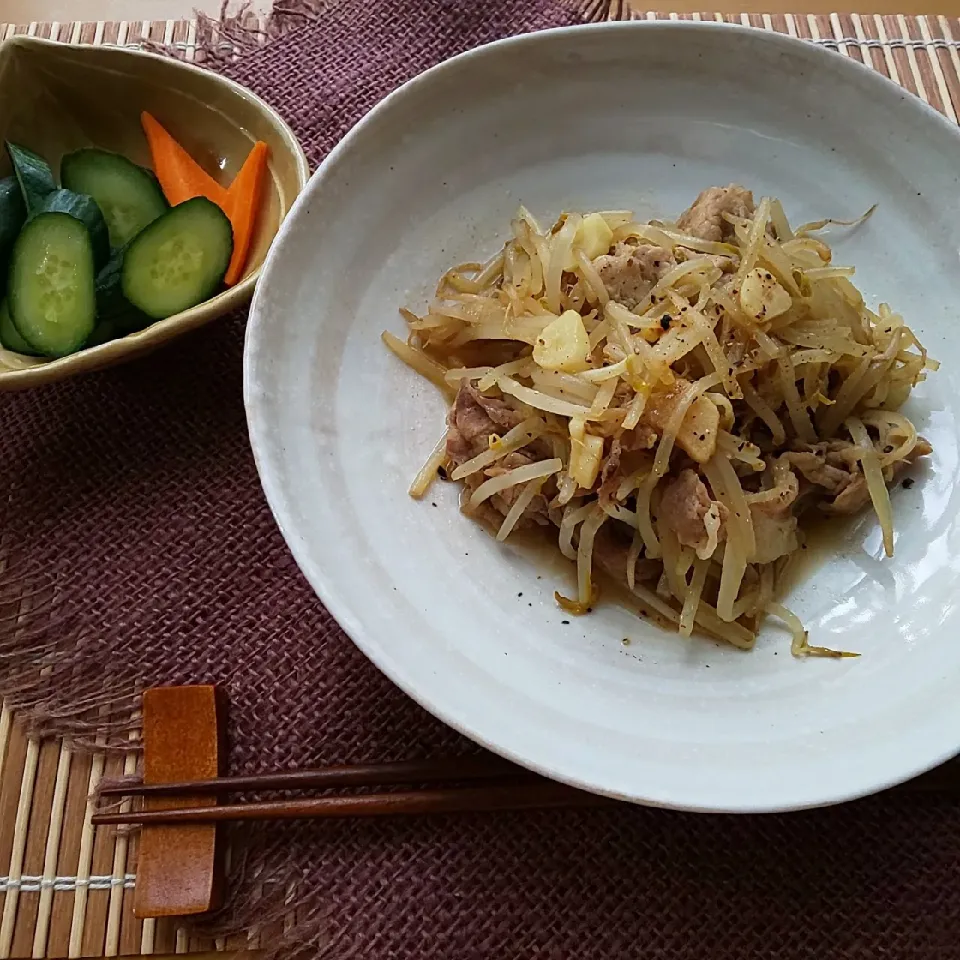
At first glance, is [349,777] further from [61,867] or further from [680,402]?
[680,402]

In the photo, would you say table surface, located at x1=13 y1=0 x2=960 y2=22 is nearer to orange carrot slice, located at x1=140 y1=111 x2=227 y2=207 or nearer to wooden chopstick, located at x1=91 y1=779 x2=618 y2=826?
orange carrot slice, located at x1=140 y1=111 x2=227 y2=207

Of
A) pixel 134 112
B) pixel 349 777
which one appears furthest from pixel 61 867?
pixel 134 112

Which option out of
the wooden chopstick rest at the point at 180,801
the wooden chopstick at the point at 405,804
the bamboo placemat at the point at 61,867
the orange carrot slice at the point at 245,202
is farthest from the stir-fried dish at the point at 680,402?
the bamboo placemat at the point at 61,867

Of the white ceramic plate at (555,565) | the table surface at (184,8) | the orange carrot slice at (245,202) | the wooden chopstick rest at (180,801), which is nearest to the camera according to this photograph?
the white ceramic plate at (555,565)

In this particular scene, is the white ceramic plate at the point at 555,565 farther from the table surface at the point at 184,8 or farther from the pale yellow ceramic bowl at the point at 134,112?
the table surface at the point at 184,8

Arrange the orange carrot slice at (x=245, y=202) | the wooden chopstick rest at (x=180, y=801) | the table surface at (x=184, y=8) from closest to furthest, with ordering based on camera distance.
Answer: the wooden chopstick rest at (x=180, y=801) < the orange carrot slice at (x=245, y=202) < the table surface at (x=184, y=8)

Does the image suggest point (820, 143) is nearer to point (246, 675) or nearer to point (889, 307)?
point (889, 307)

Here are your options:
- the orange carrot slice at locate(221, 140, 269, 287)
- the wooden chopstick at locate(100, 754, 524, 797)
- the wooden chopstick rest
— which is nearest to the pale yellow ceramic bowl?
the orange carrot slice at locate(221, 140, 269, 287)
